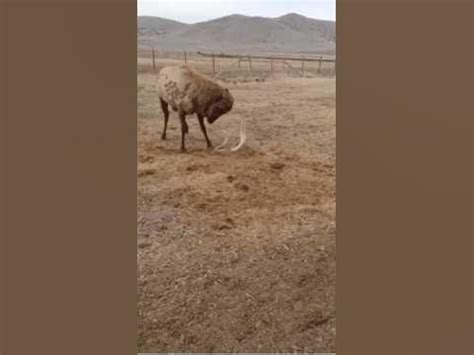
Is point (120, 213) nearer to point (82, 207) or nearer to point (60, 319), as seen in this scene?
point (82, 207)

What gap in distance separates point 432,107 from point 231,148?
81 centimetres

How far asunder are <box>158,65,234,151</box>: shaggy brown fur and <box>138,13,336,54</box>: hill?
0.37ft

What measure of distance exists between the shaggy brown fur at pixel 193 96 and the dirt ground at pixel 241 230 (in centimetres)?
3

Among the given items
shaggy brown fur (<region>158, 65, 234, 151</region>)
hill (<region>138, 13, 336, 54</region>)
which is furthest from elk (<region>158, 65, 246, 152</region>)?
hill (<region>138, 13, 336, 54</region>)

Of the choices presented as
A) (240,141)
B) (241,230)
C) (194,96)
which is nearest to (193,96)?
(194,96)

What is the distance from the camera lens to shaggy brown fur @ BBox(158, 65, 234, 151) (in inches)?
89.5

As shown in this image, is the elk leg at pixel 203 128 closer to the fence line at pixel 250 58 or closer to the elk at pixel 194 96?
the elk at pixel 194 96

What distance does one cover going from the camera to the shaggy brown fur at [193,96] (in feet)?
7.46

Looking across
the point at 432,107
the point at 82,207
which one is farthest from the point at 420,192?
the point at 82,207

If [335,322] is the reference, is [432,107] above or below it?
above

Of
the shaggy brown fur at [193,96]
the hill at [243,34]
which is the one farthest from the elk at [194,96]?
the hill at [243,34]

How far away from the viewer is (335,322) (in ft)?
6.38

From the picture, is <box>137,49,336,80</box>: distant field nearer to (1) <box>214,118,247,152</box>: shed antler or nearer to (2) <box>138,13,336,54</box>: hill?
(2) <box>138,13,336,54</box>: hill

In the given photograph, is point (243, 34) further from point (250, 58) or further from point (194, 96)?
point (194, 96)
